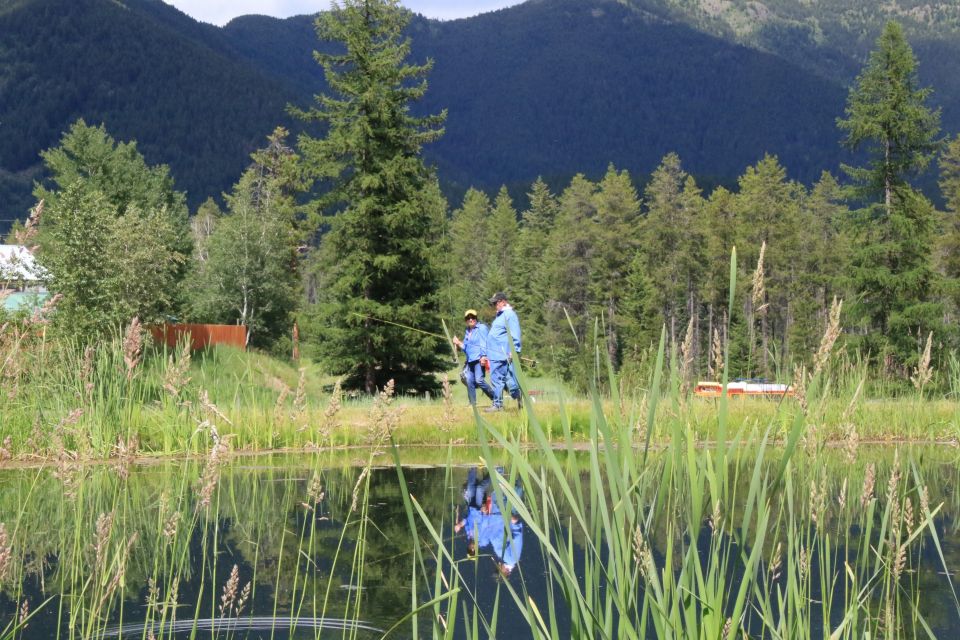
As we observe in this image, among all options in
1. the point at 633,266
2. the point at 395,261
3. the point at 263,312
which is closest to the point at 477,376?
the point at 395,261

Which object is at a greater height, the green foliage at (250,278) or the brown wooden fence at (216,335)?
the green foliage at (250,278)

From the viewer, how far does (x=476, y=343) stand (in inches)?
538

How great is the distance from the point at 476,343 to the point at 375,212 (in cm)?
1813

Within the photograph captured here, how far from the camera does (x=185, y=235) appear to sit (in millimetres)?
62625

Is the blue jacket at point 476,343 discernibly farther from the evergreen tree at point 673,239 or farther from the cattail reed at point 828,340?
the evergreen tree at point 673,239

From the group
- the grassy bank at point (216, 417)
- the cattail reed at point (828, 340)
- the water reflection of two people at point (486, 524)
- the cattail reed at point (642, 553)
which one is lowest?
the water reflection of two people at point (486, 524)

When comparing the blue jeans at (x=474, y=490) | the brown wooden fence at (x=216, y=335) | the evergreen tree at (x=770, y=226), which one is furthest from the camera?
the evergreen tree at (x=770, y=226)

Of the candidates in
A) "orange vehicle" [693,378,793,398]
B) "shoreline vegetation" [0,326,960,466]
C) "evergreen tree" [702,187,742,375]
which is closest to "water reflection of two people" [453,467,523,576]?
"shoreline vegetation" [0,326,960,466]

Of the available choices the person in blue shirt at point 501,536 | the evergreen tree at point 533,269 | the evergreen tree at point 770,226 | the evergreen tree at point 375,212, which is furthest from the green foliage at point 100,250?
the evergreen tree at point 770,226

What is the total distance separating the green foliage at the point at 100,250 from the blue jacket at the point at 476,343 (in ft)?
19.7

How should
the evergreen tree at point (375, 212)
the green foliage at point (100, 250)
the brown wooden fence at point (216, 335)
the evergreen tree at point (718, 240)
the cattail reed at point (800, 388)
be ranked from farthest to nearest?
the evergreen tree at point (718, 240), the brown wooden fence at point (216, 335), the evergreen tree at point (375, 212), the green foliage at point (100, 250), the cattail reed at point (800, 388)

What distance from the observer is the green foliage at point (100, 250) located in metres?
27.5

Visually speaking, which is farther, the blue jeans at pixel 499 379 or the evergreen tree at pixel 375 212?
the evergreen tree at pixel 375 212

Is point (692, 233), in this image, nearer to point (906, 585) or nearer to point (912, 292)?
point (912, 292)
